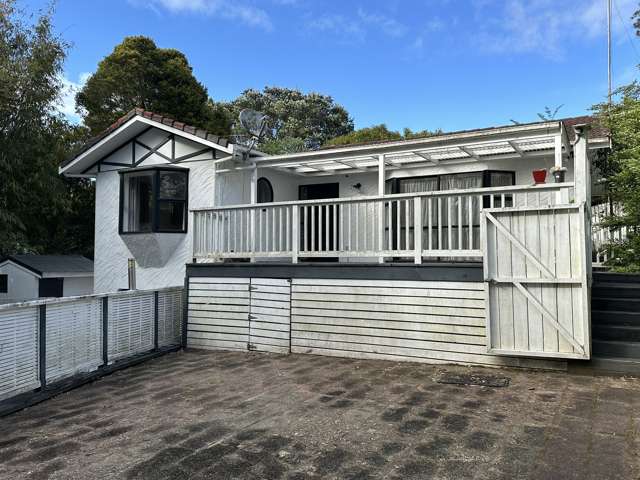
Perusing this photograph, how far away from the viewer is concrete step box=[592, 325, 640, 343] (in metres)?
5.14

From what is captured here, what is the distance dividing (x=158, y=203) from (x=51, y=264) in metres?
8.14

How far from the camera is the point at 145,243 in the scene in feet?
29.5

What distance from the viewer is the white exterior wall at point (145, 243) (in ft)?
29.0

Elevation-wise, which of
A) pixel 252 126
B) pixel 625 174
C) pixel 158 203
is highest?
pixel 252 126

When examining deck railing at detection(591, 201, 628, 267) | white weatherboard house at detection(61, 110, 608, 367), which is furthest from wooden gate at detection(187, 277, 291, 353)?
deck railing at detection(591, 201, 628, 267)

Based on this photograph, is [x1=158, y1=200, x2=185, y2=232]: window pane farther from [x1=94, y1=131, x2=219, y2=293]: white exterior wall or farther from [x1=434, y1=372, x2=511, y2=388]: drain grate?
[x1=434, y1=372, x2=511, y2=388]: drain grate

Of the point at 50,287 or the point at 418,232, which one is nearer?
the point at 418,232

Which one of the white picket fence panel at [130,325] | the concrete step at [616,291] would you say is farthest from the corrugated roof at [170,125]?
the concrete step at [616,291]

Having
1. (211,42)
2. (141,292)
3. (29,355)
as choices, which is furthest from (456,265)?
(211,42)

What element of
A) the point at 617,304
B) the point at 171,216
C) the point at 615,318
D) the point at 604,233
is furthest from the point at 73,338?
the point at 604,233

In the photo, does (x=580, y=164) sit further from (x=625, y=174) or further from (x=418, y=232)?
(x=625, y=174)

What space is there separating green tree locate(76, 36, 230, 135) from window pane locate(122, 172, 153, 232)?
44.6 ft

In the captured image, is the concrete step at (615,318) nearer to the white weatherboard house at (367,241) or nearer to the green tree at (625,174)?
the white weatherboard house at (367,241)

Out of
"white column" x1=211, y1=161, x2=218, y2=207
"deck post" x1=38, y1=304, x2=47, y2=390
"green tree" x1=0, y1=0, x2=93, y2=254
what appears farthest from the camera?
"green tree" x1=0, y1=0, x2=93, y2=254
